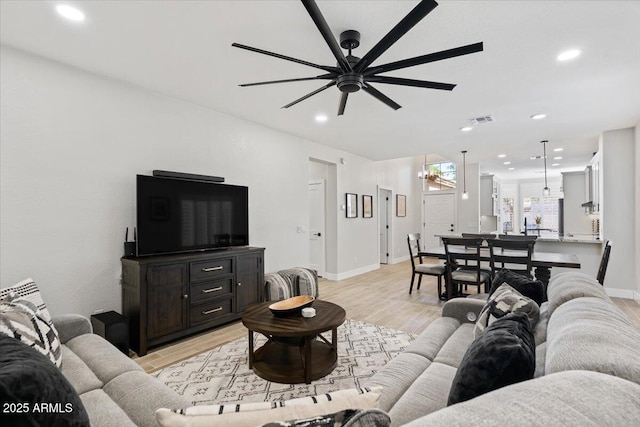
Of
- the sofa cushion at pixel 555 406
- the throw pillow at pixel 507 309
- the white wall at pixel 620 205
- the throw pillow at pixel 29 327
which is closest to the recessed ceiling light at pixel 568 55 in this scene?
the throw pillow at pixel 507 309

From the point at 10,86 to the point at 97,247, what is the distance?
1537 millimetres

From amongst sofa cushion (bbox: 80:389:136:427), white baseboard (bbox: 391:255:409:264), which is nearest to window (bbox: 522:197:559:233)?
white baseboard (bbox: 391:255:409:264)

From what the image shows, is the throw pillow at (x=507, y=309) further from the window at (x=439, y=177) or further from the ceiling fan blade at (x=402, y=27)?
the window at (x=439, y=177)

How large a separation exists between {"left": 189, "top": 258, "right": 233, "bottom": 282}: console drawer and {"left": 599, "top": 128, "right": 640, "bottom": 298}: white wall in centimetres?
596

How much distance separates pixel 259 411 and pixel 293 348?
2272 millimetres

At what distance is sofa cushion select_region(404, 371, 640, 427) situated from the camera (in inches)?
24.3

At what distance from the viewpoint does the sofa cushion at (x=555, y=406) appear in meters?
0.62

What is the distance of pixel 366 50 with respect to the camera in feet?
8.56

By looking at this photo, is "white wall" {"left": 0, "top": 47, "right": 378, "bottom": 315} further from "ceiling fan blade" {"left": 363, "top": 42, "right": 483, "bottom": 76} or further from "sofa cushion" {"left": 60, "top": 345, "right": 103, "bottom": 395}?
"ceiling fan blade" {"left": 363, "top": 42, "right": 483, "bottom": 76}

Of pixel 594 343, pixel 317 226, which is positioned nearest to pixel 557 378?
pixel 594 343

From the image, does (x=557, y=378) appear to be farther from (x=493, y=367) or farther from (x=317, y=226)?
(x=317, y=226)

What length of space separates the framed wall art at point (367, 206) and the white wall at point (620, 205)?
4.16 metres

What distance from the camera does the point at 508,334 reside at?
1147mm

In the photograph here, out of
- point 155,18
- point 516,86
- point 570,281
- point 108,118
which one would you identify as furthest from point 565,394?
point 108,118
